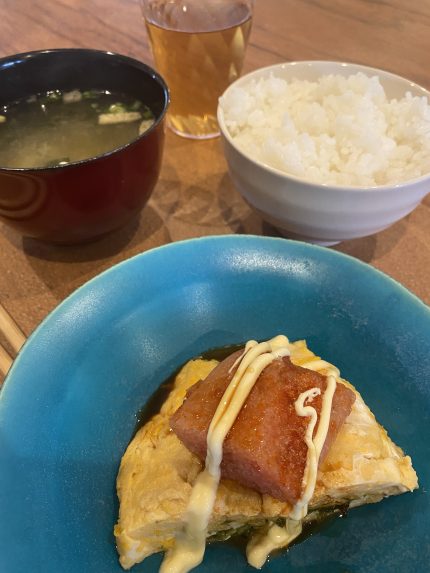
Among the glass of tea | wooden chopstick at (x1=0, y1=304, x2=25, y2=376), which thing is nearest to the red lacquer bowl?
wooden chopstick at (x1=0, y1=304, x2=25, y2=376)

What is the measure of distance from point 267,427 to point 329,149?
34.8 inches

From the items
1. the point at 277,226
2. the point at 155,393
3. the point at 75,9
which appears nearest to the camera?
the point at 155,393

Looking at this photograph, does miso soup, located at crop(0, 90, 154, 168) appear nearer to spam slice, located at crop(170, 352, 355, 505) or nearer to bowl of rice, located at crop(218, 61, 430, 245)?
bowl of rice, located at crop(218, 61, 430, 245)

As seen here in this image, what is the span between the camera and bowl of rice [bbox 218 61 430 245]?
1.31 meters

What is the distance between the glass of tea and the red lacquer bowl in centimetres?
35

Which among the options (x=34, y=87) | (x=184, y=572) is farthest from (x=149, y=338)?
(x=34, y=87)

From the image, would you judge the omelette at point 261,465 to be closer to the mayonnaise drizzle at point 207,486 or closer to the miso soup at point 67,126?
the mayonnaise drizzle at point 207,486

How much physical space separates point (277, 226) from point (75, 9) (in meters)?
2.02

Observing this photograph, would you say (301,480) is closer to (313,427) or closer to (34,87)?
(313,427)

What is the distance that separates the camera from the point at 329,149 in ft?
4.81

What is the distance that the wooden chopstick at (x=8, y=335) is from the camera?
4.16ft

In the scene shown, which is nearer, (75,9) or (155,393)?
(155,393)

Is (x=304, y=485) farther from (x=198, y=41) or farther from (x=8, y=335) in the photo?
(x=198, y=41)

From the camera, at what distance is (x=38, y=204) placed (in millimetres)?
1282
